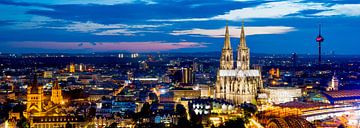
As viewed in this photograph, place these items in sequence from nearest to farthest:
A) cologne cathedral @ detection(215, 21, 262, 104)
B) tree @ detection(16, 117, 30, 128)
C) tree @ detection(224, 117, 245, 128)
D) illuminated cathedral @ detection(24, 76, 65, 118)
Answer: tree @ detection(224, 117, 245, 128)
tree @ detection(16, 117, 30, 128)
illuminated cathedral @ detection(24, 76, 65, 118)
cologne cathedral @ detection(215, 21, 262, 104)

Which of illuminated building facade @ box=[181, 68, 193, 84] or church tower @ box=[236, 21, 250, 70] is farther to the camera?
illuminated building facade @ box=[181, 68, 193, 84]

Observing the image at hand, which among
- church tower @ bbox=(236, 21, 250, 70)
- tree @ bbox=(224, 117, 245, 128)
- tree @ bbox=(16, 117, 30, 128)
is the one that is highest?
church tower @ bbox=(236, 21, 250, 70)

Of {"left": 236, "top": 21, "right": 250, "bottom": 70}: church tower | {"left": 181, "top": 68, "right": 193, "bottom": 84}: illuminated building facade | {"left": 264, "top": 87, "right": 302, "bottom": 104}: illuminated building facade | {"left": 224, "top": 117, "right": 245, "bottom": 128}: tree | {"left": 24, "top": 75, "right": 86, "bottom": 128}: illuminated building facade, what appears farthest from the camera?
{"left": 181, "top": 68, "right": 193, "bottom": 84}: illuminated building facade

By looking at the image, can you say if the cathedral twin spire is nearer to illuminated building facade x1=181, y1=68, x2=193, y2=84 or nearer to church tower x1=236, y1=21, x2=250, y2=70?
church tower x1=236, y1=21, x2=250, y2=70

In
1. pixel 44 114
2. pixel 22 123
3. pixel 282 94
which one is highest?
pixel 44 114

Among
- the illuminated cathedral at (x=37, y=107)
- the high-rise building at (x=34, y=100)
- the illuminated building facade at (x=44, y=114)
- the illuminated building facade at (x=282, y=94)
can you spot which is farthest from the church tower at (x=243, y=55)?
the high-rise building at (x=34, y=100)

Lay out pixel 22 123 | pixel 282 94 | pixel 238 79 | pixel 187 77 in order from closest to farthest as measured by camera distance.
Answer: pixel 22 123, pixel 238 79, pixel 282 94, pixel 187 77

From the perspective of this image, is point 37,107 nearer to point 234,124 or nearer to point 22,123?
point 22,123

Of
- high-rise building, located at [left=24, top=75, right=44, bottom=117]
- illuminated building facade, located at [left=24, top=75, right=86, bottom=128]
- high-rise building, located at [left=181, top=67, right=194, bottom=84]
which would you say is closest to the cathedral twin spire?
illuminated building facade, located at [left=24, top=75, right=86, bottom=128]

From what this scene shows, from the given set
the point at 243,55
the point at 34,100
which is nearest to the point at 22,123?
the point at 34,100
